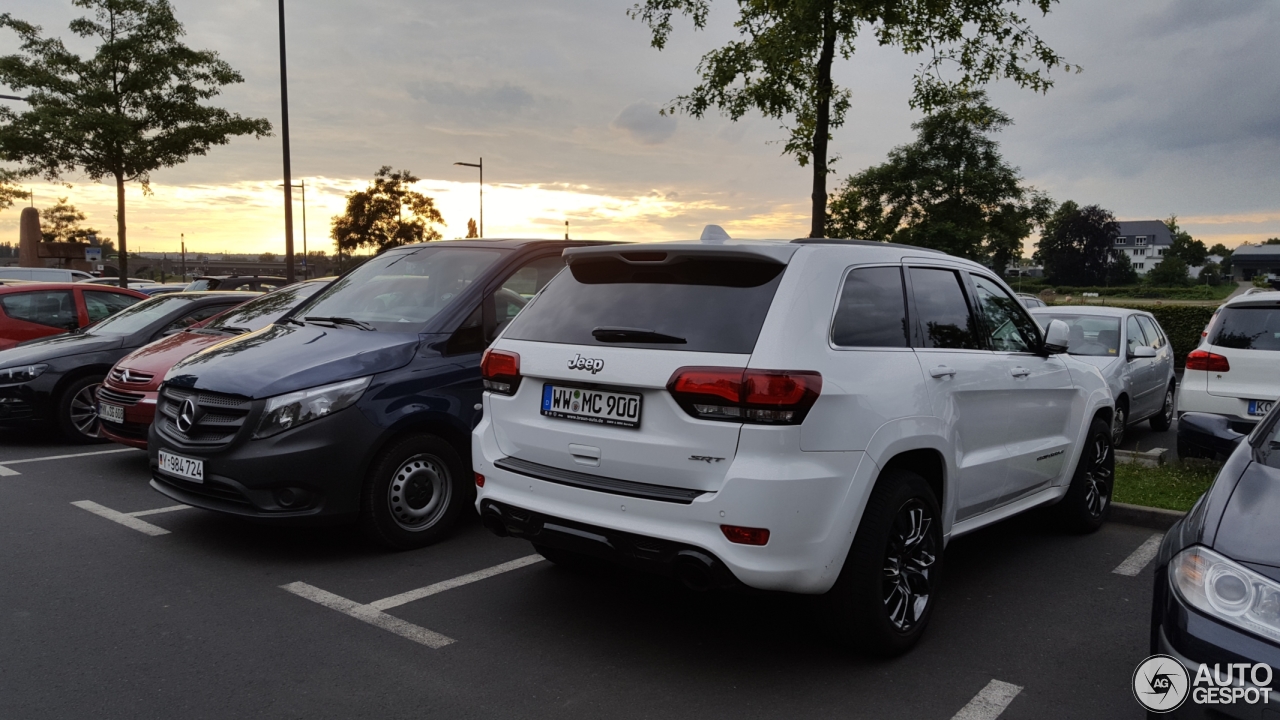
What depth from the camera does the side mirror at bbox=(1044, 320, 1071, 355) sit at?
17.3 feet

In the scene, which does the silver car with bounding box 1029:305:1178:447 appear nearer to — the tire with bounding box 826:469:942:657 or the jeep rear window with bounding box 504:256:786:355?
the tire with bounding box 826:469:942:657

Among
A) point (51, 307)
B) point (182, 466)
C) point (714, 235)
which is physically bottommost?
point (182, 466)

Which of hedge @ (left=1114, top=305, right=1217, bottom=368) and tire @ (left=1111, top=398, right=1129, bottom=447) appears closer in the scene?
tire @ (left=1111, top=398, right=1129, bottom=447)

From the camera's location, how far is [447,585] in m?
4.82

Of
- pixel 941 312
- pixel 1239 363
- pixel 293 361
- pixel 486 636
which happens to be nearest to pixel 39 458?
pixel 293 361

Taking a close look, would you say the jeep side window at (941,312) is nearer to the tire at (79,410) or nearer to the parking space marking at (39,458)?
the parking space marking at (39,458)

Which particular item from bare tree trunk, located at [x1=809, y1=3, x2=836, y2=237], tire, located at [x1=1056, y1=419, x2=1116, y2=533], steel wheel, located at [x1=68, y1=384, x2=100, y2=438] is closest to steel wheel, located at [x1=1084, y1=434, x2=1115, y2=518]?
tire, located at [x1=1056, y1=419, x2=1116, y2=533]

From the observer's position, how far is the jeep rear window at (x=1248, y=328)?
24.7 feet

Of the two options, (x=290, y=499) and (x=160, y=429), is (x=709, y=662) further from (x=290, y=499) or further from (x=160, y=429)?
(x=160, y=429)

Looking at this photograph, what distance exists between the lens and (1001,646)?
4.11 m

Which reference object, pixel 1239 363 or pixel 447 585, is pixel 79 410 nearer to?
pixel 447 585

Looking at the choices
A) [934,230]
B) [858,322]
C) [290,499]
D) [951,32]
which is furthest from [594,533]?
[934,230]

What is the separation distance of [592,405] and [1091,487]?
12.6 ft

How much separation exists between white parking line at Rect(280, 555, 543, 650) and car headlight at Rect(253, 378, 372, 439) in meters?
0.85
